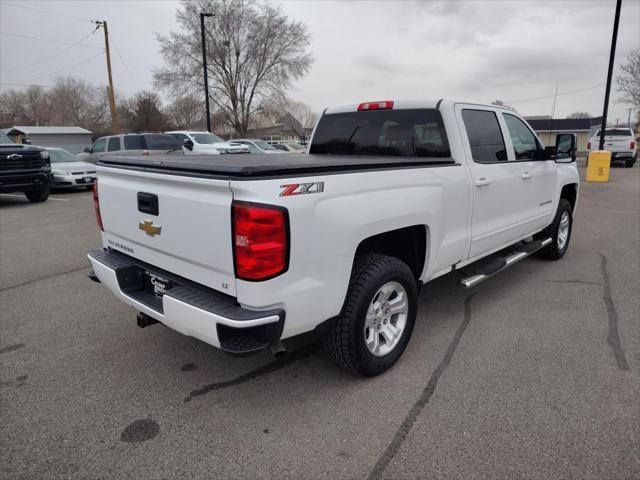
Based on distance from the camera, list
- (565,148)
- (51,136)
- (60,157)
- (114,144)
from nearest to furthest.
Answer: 1. (565,148)
2. (60,157)
3. (114,144)
4. (51,136)

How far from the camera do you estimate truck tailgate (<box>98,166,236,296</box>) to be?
2.32 meters

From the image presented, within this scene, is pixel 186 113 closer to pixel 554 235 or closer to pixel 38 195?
pixel 38 195

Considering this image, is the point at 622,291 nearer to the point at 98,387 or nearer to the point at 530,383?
the point at 530,383

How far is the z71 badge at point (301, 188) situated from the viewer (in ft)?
7.42

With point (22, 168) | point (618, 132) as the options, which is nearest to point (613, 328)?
point (22, 168)

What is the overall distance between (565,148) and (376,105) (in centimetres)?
251

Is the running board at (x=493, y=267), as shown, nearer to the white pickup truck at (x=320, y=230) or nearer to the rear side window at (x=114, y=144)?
the white pickup truck at (x=320, y=230)

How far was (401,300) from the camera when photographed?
10.4ft

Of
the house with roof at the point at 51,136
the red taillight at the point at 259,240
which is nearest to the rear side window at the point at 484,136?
the red taillight at the point at 259,240

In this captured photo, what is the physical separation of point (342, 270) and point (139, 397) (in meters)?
1.56

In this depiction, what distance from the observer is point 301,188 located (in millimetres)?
2324

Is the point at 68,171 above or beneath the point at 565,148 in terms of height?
beneath

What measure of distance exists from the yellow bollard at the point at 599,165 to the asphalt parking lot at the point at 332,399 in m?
12.7

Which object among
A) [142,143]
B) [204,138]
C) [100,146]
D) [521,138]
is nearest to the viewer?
[521,138]
